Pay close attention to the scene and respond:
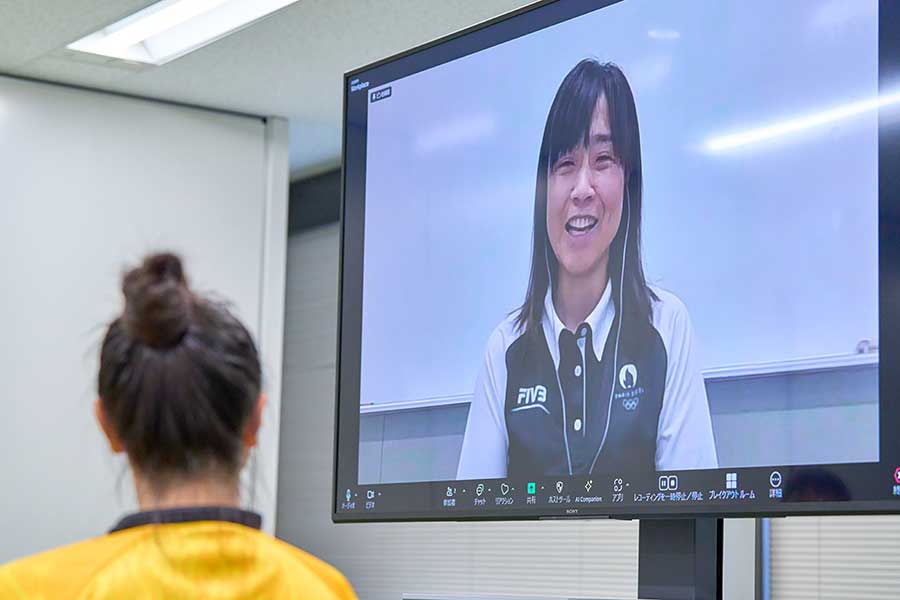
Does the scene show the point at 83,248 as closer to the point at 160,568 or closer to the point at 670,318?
the point at 670,318

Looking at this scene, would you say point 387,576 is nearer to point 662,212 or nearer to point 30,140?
point 30,140

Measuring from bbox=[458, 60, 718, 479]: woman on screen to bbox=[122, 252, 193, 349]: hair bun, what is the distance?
1.32 m

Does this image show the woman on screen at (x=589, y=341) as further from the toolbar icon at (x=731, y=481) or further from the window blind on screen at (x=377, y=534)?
the window blind on screen at (x=377, y=534)

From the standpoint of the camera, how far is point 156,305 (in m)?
1.22

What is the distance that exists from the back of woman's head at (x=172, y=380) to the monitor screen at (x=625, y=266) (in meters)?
1.21

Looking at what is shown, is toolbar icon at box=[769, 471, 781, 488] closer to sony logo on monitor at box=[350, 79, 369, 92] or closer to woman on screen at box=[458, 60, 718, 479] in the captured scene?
woman on screen at box=[458, 60, 718, 479]

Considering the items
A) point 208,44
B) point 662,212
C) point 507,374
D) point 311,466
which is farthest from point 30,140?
point 662,212

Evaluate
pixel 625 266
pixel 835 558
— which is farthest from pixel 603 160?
pixel 835 558

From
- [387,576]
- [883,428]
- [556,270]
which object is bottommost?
[387,576]

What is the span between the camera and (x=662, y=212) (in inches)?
98.3

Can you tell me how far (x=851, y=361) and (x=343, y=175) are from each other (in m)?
1.38

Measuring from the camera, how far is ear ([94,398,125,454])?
125 centimetres

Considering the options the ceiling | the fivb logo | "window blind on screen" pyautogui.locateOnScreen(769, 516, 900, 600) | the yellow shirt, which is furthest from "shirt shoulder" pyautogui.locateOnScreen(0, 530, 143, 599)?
the ceiling

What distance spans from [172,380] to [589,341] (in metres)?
1.48
